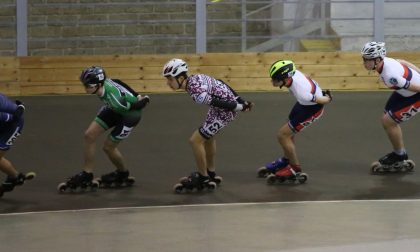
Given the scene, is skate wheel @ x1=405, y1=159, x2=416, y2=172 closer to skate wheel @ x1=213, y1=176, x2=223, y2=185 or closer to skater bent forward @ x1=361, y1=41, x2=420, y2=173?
skater bent forward @ x1=361, y1=41, x2=420, y2=173

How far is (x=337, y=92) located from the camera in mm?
16281

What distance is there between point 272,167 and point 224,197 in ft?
3.26

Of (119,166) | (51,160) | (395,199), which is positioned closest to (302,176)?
(395,199)

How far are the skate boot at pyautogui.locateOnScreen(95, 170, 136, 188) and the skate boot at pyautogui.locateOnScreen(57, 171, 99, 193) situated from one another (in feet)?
0.74

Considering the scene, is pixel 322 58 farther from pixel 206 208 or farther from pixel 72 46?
pixel 206 208

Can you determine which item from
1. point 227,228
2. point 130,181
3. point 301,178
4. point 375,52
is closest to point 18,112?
point 130,181

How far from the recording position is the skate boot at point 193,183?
28.7 feet

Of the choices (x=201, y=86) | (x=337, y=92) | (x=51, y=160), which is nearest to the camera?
(x=201, y=86)

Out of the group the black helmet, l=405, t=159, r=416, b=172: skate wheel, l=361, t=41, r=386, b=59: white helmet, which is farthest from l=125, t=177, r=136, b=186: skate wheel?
l=405, t=159, r=416, b=172: skate wheel

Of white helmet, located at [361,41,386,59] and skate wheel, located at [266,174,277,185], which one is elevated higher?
white helmet, located at [361,41,386,59]

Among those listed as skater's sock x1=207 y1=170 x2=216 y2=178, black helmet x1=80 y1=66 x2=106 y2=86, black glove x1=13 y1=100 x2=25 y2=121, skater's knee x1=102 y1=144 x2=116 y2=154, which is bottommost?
skater's sock x1=207 y1=170 x2=216 y2=178

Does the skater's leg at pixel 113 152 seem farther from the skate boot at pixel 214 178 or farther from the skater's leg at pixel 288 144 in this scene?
the skater's leg at pixel 288 144

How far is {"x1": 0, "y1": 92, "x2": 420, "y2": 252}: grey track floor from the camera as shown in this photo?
22.1ft

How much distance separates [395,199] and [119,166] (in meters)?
3.00
